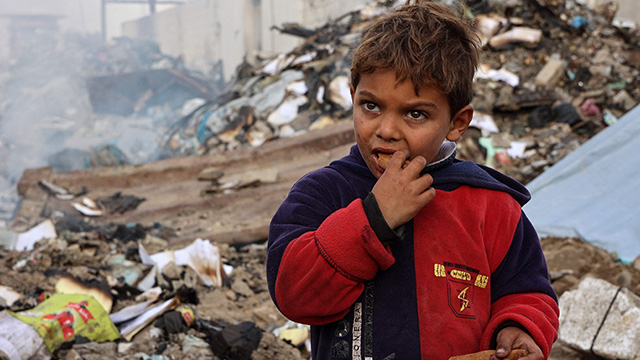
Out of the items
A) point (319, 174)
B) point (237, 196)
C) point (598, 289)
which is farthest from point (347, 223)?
point (237, 196)

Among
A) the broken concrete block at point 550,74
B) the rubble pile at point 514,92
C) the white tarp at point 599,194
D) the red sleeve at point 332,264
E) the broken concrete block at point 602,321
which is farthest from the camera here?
the broken concrete block at point 550,74

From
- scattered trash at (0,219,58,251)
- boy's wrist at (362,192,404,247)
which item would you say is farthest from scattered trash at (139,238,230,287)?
boy's wrist at (362,192,404,247)

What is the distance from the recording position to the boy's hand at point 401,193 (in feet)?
3.22

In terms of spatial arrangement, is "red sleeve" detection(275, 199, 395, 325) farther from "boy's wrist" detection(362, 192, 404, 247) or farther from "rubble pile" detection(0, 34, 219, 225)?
→ "rubble pile" detection(0, 34, 219, 225)

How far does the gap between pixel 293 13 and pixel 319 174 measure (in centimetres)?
1381

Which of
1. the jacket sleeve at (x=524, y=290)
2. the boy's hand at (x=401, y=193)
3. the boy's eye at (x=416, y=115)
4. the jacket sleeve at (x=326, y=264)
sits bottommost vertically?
the jacket sleeve at (x=524, y=290)

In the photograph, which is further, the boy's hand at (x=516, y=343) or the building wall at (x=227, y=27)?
the building wall at (x=227, y=27)

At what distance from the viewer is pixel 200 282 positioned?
351cm

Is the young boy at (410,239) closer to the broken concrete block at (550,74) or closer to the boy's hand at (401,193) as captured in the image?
the boy's hand at (401,193)

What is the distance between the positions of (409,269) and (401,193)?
7.5 inches

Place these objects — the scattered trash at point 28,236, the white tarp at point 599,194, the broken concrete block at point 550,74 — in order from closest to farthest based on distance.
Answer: the white tarp at point 599,194, the scattered trash at point 28,236, the broken concrete block at point 550,74

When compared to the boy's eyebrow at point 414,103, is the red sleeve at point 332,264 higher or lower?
lower

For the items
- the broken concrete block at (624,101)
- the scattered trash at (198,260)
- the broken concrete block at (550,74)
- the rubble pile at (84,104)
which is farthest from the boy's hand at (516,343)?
the rubble pile at (84,104)

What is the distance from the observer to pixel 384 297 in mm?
1069
